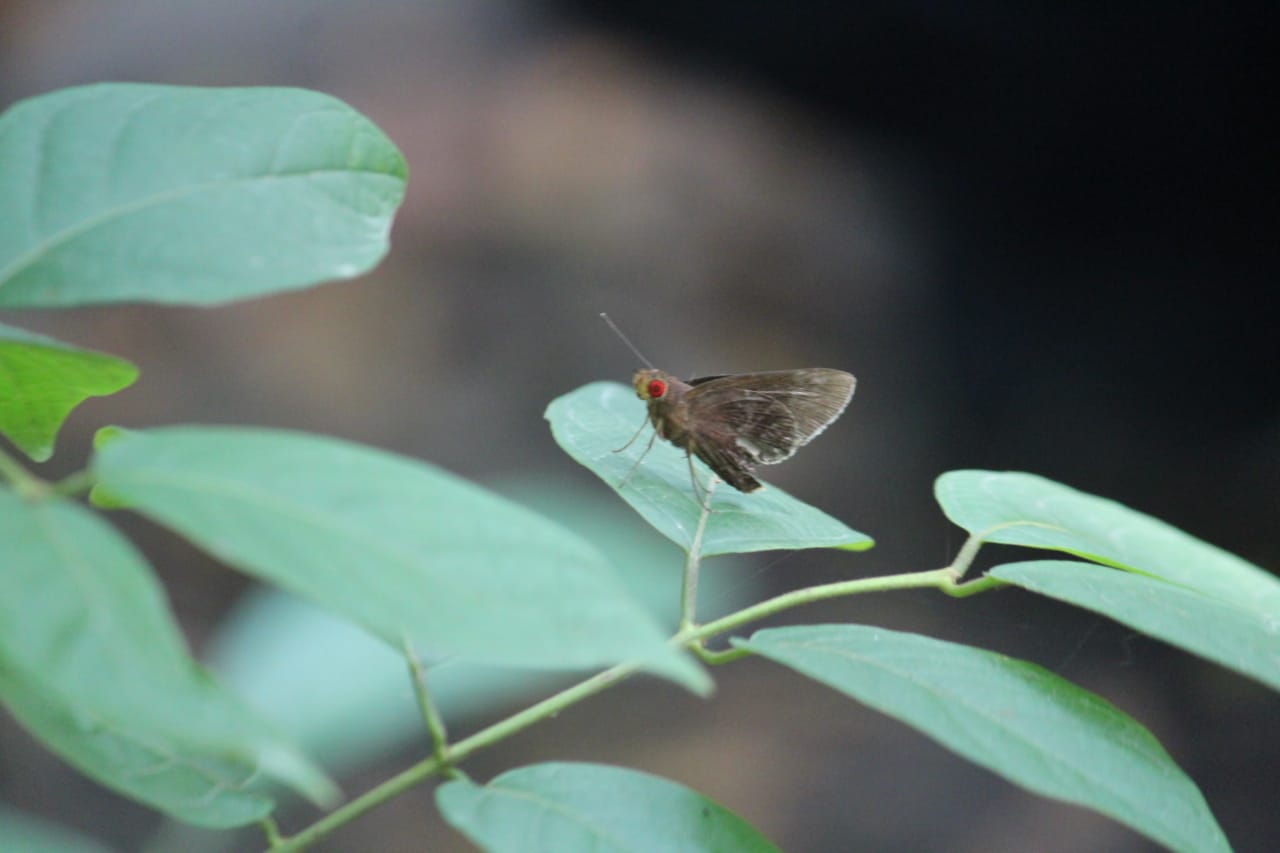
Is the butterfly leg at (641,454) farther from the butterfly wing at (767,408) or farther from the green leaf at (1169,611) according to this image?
the green leaf at (1169,611)

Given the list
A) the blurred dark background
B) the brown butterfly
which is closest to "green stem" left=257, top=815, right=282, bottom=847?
the brown butterfly

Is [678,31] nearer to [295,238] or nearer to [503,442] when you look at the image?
[503,442]

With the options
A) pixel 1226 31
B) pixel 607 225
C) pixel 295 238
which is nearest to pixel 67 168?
pixel 295 238

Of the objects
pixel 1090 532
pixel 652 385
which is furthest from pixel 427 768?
pixel 652 385

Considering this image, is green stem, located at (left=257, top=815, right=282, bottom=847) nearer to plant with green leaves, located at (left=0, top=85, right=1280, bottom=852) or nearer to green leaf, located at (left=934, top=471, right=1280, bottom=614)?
plant with green leaves, located at (left=0, top=85, right=1280, bottom=852)

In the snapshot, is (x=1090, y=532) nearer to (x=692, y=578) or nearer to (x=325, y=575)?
(x=692, y=578)

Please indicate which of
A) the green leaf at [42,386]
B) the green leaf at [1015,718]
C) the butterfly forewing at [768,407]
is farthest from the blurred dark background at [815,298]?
the green leaf at [1015,718]

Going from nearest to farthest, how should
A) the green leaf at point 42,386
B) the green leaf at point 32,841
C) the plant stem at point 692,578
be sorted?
1. the green leaf at point 32,841
2. the green leaf at point 42,386
3. the plant stem at point 692,578
